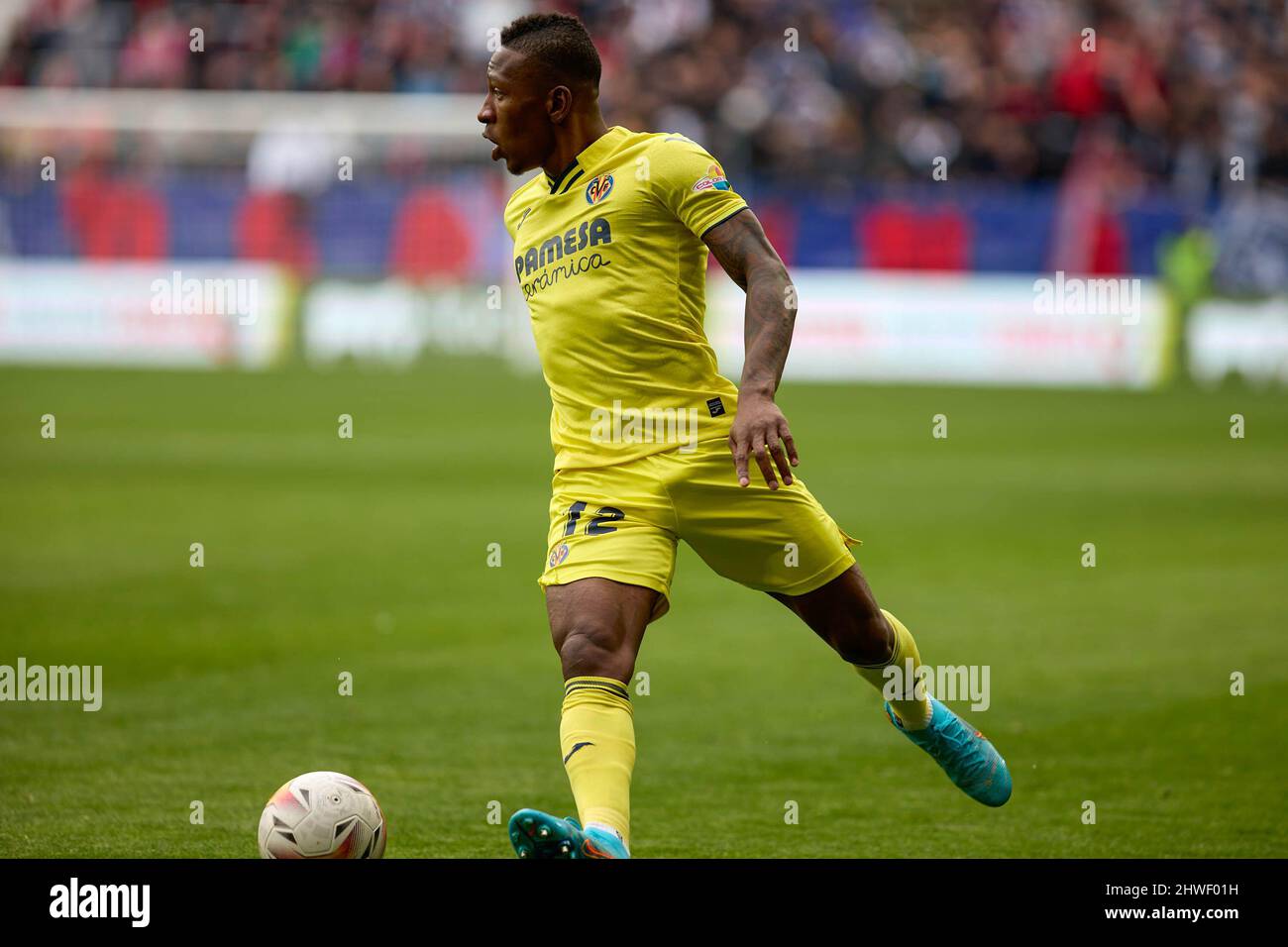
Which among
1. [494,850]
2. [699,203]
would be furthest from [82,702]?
[699,203]

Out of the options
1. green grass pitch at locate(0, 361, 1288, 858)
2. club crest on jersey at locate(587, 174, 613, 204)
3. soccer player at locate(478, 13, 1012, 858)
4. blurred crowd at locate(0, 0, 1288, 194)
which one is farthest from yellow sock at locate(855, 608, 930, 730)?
blurred crowd at locate(0, 0, 1288, 194)

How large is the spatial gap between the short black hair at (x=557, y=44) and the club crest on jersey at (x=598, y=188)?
0.30m

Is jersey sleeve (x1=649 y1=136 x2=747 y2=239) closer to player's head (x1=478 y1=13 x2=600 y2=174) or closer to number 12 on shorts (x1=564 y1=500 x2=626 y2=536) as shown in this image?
player's head (x1=478 y1=13 x2=600 y2=174)

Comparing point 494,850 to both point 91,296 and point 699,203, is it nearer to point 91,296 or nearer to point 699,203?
point 699,203

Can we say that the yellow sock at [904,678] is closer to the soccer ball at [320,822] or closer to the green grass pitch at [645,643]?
the green grass pitch at [645,643]

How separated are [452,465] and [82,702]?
796cm

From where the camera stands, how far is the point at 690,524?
521 cm

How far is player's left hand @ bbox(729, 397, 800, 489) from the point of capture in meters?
4.77

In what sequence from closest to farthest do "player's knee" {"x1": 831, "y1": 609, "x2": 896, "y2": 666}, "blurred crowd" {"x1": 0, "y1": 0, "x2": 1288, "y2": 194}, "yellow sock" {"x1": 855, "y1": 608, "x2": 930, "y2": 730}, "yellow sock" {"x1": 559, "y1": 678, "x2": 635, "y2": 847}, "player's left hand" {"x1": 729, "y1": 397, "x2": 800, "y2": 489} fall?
"yellow sock" {"x1": 559, "y1": 678, "x2": 635, "y2": 847}, "player's left hand" {"x1": 729, "y1": 397, "x2": 800, "y2": 489}, "player's knee" {"x1": 831, "y1": 609, "x2": 896, "y2": 666}, "yellow sock" {"x1": 855, "y1": 608, "x2": 930, "y2": 730}, "blurred crowd" {"x1": 0, "y1": 0, "x2": 1288, "y2": 194}

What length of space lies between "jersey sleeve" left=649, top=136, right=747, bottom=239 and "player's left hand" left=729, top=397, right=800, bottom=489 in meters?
0.60

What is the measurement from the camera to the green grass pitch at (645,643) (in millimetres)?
6164

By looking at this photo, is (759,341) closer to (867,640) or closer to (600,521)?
(600,521)

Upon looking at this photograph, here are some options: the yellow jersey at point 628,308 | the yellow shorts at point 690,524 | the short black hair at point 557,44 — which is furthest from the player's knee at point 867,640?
the short black hair at point 557,44
